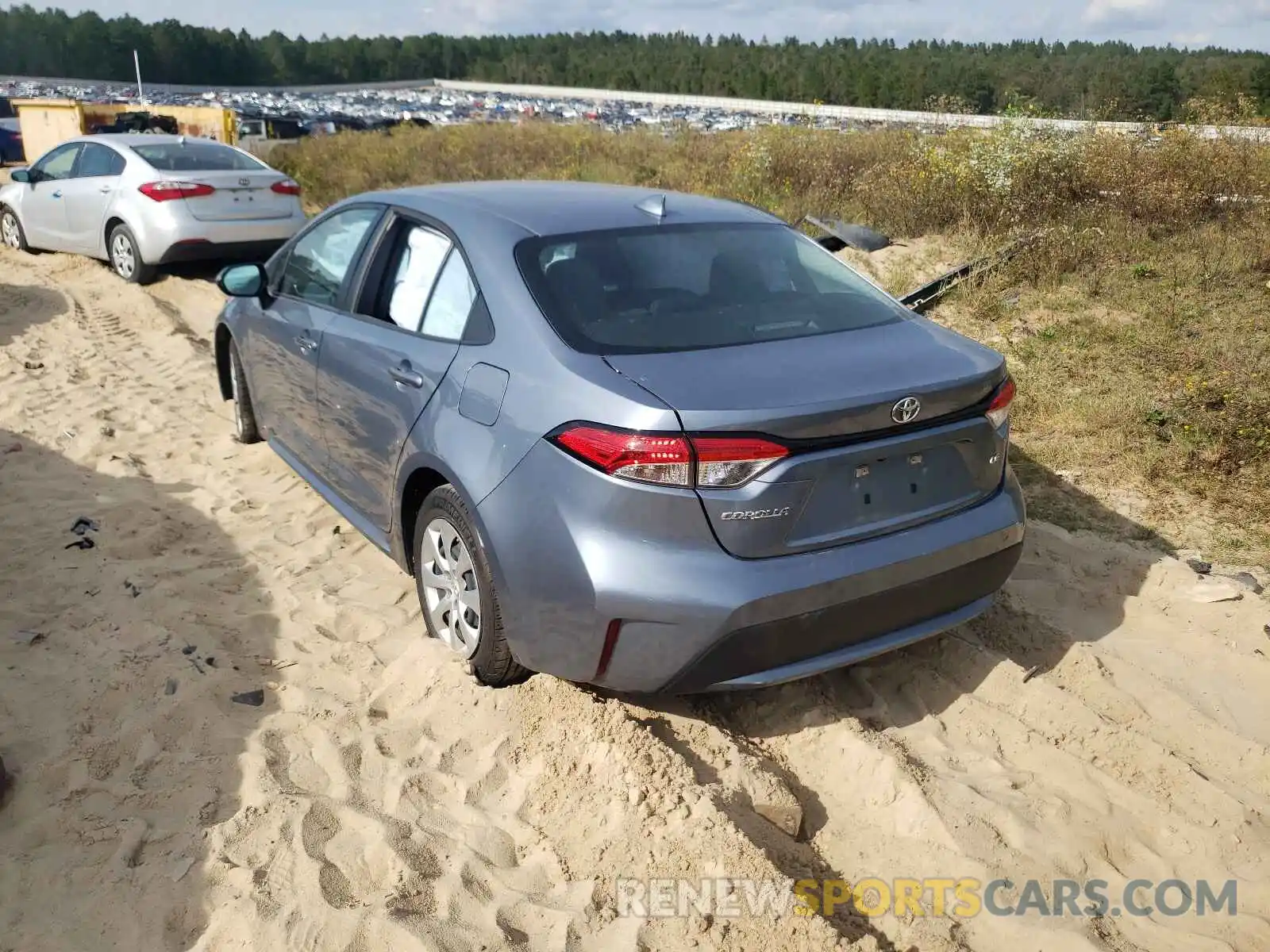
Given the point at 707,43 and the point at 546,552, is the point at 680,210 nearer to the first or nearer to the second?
the point at 546,552

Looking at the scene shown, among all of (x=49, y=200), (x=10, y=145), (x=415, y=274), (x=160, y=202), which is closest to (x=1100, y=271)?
(x=415, y=274)

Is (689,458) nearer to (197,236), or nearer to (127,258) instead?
(197,236)

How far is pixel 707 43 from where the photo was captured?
138m

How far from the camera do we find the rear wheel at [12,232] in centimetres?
1157

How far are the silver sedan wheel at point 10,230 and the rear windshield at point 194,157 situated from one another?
9.02ft

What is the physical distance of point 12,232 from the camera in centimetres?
1180

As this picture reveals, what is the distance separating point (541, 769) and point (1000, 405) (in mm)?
1860

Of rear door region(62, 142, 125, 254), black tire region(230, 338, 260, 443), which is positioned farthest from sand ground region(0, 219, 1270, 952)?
rear door region(62, 142, 125, 254)

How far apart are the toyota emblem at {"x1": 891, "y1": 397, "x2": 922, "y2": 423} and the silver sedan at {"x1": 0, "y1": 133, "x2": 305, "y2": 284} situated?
851 centimetres

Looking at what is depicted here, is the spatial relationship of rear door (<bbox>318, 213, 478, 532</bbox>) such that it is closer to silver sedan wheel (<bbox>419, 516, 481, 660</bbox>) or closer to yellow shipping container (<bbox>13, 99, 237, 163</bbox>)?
silver sedan wheel (<bbox>419, 516, 481, 660</bbox>)

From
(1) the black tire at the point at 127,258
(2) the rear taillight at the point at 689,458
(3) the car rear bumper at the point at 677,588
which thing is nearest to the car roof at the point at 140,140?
(1) the black tire at the point at 127,258

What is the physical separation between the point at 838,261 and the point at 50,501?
4.01 m

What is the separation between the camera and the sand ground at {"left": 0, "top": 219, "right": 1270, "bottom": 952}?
2.60 m

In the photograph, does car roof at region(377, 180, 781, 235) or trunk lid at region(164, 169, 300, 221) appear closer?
car roof at region(377, 180, 781, 235)
